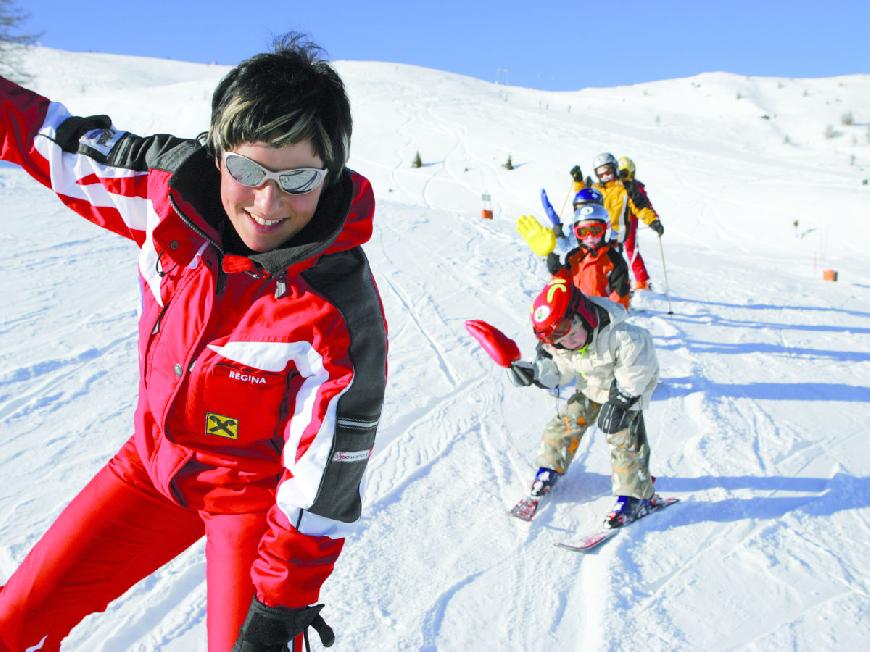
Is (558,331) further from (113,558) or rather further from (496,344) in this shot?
(113,558)

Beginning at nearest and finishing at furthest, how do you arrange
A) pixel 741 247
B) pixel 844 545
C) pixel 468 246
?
pixel 844 545, pixel 468 246, pixel 741 247

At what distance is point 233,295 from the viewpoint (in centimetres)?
175

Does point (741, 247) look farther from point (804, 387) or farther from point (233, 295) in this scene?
point (233, 295)

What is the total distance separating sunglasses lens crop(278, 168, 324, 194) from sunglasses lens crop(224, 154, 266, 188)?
0.05 metres

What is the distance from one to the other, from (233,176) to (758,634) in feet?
9.52

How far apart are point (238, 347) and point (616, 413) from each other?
93.6 inches

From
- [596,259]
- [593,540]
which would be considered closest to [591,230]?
[596,259]

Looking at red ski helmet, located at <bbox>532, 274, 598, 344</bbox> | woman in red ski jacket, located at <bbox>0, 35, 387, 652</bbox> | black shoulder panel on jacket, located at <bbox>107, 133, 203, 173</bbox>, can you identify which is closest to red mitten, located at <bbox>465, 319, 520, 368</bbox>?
red ski helmet, located at <bbox>532, 274, 598, 344</bbox>

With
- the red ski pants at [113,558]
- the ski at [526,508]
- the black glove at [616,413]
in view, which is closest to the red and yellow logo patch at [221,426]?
the red ski pants at [113,558]

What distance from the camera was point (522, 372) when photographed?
12.2 ft

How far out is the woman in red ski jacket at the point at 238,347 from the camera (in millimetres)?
1633

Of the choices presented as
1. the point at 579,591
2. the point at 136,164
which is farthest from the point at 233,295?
the point at 579,591

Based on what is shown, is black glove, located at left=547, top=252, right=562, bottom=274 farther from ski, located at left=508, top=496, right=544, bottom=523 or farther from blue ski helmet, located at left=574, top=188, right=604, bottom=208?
ski, located at left=508, top=496, right=544, bottom=523

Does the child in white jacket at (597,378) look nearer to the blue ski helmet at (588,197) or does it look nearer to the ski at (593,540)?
the ski at (593,540)
